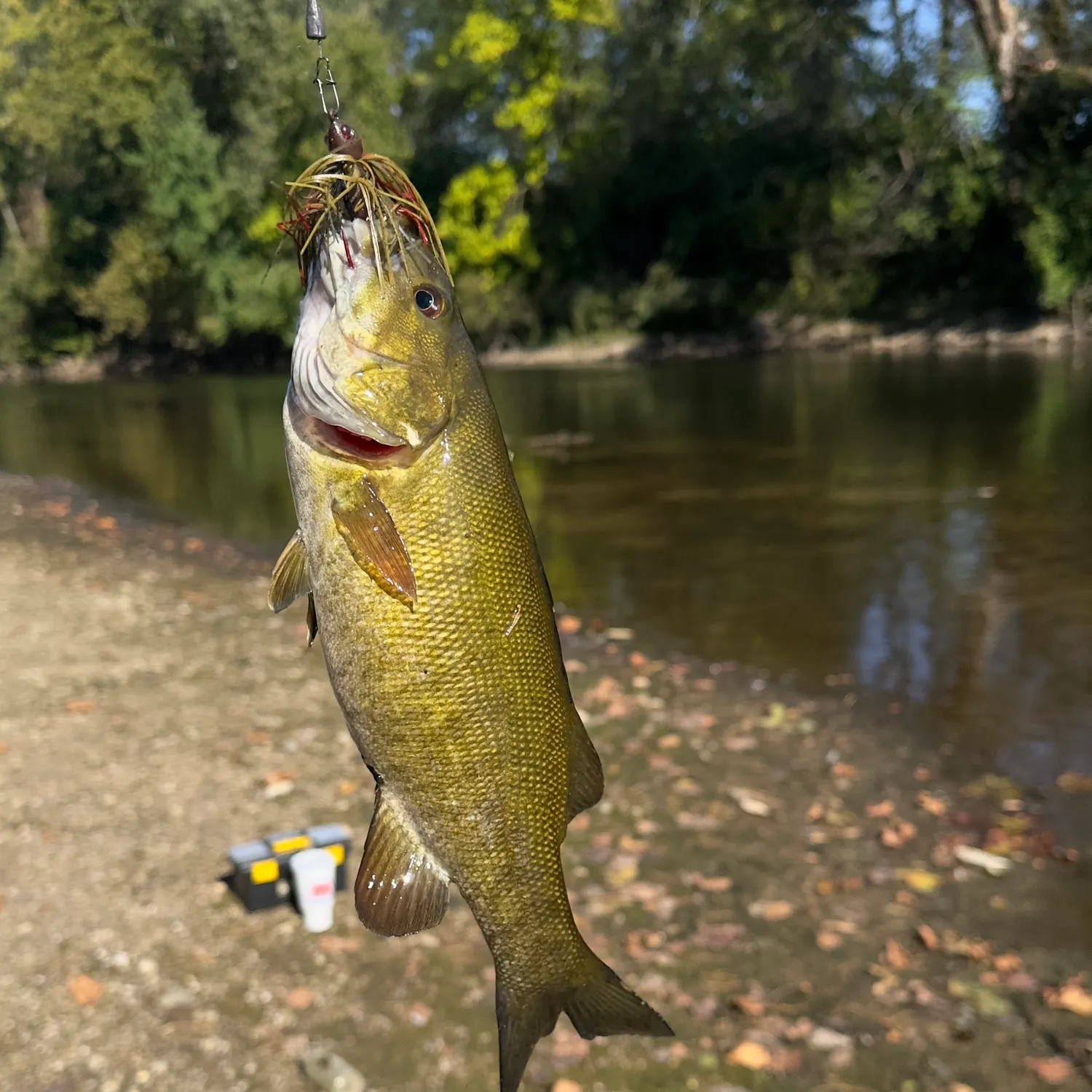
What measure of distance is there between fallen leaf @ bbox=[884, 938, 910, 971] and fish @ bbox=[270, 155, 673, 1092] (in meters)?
3.60

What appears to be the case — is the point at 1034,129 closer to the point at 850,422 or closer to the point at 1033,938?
the point at 850,422

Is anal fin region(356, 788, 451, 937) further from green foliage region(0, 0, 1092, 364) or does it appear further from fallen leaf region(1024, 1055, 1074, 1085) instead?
green foliage region(0, 0, 1092, 364)

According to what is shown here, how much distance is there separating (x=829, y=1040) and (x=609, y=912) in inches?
53.2

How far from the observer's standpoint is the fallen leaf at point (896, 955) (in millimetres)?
5453

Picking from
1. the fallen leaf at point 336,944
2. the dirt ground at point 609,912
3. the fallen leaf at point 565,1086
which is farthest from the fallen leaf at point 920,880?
the fallen leaf at point 336,944

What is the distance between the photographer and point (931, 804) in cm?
721

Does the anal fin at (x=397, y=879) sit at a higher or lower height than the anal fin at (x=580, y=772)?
lower

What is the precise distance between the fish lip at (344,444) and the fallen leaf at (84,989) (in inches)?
159

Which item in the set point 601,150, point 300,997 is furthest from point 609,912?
point 601,150

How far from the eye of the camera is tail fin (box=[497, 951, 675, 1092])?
2312 millimetres

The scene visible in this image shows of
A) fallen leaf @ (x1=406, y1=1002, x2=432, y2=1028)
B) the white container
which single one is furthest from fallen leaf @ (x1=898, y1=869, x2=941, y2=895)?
the white container

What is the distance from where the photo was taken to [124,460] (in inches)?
971

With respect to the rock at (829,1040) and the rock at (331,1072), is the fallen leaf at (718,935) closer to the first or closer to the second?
the rock at (829,1040)

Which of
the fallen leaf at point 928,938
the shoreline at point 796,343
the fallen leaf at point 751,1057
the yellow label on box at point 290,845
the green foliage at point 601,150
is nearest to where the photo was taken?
the fallen leaf at point 751,1057
